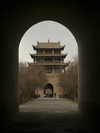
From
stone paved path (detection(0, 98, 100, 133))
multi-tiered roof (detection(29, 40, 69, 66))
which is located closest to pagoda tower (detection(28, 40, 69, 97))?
multi-tiered roof (detection(29, 40, 69, 66))

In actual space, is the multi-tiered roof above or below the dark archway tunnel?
above

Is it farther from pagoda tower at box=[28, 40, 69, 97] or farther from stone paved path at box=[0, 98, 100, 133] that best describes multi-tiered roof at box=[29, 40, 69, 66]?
stone paved path at box=[0, 98, 100, 133]

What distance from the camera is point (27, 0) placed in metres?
8.27

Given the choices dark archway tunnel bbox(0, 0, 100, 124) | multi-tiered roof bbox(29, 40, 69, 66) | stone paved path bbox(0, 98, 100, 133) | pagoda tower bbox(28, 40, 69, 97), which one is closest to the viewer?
stone paved path bbox(0, 98, 100, 133)

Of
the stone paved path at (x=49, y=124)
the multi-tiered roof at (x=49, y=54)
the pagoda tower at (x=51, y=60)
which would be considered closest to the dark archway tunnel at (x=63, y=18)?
the stone paved path at (x=49, y=124)

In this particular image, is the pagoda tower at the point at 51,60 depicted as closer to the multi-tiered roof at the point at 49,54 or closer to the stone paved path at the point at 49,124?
the multi-tiered roof at the point at 49,54

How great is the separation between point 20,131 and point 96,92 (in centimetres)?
299

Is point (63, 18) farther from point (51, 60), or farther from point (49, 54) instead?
point (51, 60)

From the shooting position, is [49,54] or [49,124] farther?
[49,54]

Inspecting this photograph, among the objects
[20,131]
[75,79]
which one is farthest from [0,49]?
[75,79]

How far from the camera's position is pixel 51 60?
161 ft

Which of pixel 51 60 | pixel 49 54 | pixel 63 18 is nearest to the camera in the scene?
pixel 63 18

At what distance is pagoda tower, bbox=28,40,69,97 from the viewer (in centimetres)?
4619

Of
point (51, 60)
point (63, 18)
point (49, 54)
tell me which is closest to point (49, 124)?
point (63, 18)
